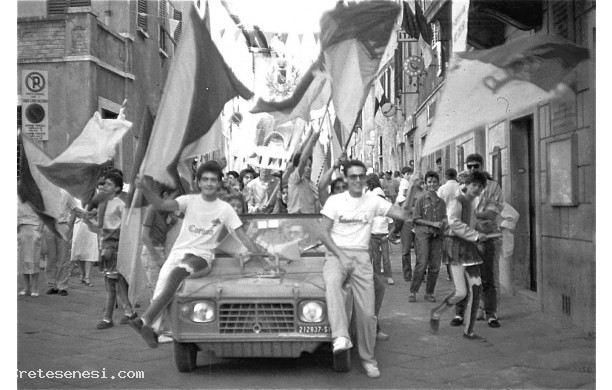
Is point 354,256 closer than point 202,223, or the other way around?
point 354,256

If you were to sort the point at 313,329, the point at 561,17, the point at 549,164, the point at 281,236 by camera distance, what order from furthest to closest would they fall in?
the point at 549,164
the point at 561,17
the point at 281,236
the point at 313,329

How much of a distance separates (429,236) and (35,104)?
5.48 metres

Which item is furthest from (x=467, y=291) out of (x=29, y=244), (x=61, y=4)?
(x=61, y=4)

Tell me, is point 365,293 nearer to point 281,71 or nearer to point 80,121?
point 80,121

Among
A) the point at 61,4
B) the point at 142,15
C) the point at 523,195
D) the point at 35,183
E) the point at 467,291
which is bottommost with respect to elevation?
the point at 467,291

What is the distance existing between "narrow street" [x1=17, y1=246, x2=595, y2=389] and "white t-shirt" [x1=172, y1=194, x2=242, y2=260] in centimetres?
103

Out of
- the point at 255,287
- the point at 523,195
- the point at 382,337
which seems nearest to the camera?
the point at 255,287

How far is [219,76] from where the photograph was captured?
24.1ft

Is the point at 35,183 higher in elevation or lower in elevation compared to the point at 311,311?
higher

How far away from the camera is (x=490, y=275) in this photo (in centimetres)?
778

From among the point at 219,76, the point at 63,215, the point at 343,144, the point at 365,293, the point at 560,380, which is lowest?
the point at 560,380

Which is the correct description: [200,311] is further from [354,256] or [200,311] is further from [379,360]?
[379,360]

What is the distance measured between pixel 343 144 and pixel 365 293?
373cm
